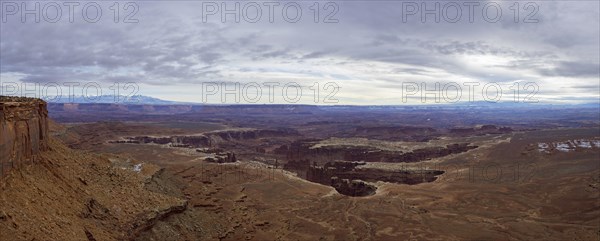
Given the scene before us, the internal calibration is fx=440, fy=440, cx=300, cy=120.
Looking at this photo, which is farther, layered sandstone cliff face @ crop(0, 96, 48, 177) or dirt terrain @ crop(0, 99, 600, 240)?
dirt terrain @ crop(0, 99, 600, 240)

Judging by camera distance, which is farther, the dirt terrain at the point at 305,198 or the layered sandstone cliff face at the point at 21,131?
the dirt terrain at the point at 305,198

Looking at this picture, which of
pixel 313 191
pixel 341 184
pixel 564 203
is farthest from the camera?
pixel 341 184

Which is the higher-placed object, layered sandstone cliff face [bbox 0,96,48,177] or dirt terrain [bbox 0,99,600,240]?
layered sandstone cliff face [bbox 0,96,48,177]

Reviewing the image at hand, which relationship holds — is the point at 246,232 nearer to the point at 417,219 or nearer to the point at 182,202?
the point at 182,202

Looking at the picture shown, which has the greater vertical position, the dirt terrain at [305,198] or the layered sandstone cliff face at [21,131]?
the layered sandstone cliff face at [21,131]

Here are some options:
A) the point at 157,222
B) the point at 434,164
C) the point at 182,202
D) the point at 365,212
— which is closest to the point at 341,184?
the point at 365,212

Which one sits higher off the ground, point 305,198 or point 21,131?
point 21,131

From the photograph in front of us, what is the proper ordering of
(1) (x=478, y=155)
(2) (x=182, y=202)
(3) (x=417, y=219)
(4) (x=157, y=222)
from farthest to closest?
(1) (x=478, y=155)
(3) (x=417, y=219)
(2) (x=182, y=202)
(4) (x=157, y=222)

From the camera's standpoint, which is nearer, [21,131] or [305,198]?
[21,131]
